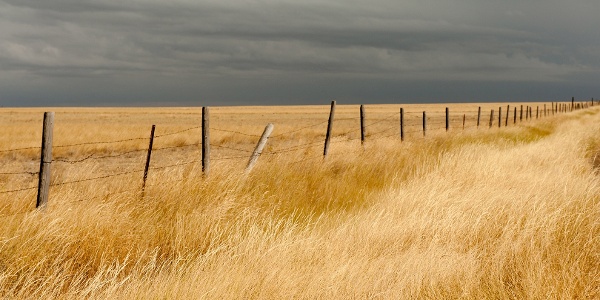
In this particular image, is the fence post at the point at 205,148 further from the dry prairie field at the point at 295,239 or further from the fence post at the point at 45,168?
the fence post at the point at 45,168

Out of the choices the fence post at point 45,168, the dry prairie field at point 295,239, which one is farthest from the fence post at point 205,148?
the fence post at point 45,168

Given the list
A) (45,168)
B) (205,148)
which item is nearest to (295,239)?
(45,168)

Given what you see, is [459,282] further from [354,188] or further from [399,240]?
[354,188]

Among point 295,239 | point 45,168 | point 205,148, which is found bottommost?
point 295,239

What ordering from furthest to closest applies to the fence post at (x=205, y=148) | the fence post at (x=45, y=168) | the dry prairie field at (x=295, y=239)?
the fence post at (x=205, y=148)
the fence post at (x=45, y=168)
the dry prairie field at (x=295, y=239)

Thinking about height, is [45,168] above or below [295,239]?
above

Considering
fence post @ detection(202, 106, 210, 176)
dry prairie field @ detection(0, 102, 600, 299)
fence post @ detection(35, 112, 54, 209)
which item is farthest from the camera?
fence post @ detection(202, 106, 210, 176)

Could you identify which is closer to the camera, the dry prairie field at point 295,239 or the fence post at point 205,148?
the dry prairie field at point 295,239

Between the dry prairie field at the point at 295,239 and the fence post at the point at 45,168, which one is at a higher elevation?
the fence post at the point at 45,168

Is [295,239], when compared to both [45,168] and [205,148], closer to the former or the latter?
[45,168]

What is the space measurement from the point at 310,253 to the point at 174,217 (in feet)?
6.41

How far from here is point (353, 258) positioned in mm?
4637

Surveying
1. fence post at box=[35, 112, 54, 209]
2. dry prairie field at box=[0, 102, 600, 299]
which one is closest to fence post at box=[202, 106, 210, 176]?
dry prairie field at box=[0, 102, 600, 299]

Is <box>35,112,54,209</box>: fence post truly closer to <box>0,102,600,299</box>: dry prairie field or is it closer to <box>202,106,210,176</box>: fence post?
<box>0,102,600,299</box>: dry prairie field
